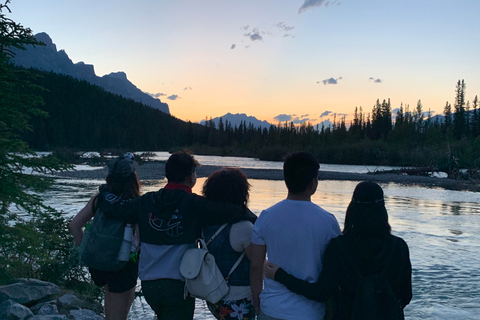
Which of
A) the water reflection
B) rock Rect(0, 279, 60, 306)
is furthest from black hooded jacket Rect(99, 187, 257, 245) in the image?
the water reflection

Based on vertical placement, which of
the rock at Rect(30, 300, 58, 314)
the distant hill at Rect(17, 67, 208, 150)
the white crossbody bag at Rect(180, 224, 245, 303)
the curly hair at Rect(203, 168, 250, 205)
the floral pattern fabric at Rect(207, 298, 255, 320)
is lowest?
the rock at Rect(30, 300, 58, 314)

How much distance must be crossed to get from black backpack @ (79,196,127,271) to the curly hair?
2.62 ft

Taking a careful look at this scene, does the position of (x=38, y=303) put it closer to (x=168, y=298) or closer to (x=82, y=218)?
(x=82, y=218)

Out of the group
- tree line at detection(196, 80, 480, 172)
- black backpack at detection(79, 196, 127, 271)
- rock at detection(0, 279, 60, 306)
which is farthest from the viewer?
tree line at detection(196, 80, 480, 172)

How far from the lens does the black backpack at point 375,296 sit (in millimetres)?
2439

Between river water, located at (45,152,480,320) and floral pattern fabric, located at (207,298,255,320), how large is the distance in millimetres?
3215

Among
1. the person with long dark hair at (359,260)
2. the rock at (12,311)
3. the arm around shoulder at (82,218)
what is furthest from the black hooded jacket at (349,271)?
the rock at (12,311)

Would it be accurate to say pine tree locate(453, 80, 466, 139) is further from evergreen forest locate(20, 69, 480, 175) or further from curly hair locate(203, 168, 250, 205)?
curly hair locate(203, 168, 250, 205)

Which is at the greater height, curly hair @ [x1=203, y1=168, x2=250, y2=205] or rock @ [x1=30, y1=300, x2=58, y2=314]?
curly hair @ [x1=203, y1=168, x2=250, y2=205]

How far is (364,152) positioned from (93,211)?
7764 centimetres

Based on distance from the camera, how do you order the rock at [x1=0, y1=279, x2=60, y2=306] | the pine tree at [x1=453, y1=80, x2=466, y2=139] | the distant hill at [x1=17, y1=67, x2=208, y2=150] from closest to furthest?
the rock at [x1=0, y1=279, x2=60, y2=306]
the pine tree at [x1=453, y1=80, x2=466, y2=139]
the distant hill at [x1=17, y1=67, x2=208, y2=150]

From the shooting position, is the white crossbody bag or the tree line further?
the tree line

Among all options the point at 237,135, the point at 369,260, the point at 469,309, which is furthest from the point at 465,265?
the point at 237,135

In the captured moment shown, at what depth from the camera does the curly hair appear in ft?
9.89
